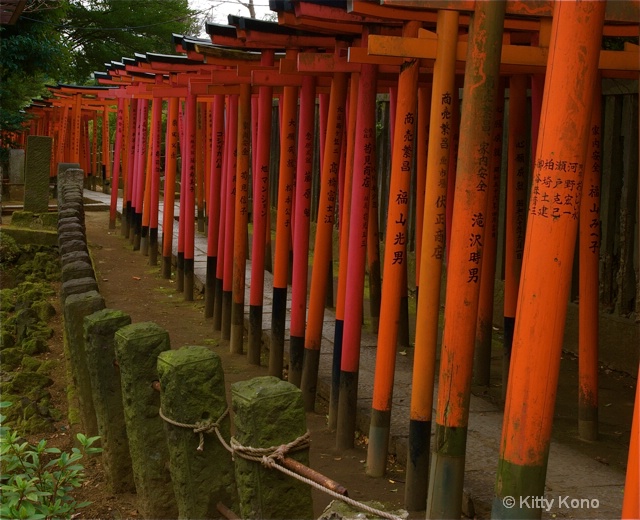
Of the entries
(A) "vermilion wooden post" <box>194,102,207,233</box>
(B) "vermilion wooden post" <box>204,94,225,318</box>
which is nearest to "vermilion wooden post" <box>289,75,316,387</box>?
(B) "vermilion wooden post" <box>204,94,225,318</box>

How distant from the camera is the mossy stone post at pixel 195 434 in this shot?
372 centimetres

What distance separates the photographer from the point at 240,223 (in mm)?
8562

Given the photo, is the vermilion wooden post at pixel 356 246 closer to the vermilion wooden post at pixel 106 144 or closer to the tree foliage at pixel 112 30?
the vermilion wooden post at pixel 106 144

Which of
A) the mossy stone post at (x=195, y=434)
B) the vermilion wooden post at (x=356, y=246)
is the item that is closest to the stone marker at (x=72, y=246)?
the vermilion wooden post at (x=356, y=246)

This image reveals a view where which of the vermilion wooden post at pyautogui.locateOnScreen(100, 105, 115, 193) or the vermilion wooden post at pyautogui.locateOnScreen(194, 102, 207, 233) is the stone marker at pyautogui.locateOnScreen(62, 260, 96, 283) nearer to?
the vermilion wooden post at pyautogui.locateOnScreen(194, 102, 207, 233)

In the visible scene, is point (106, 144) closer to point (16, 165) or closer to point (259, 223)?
point (16, 165)

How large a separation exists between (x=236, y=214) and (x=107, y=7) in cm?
1955

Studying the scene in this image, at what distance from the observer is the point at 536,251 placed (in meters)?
2.94

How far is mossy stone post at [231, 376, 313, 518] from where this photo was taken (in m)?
3.17

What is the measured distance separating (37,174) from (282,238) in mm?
8244

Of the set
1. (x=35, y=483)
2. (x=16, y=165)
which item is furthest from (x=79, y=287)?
(x=16, y=165)

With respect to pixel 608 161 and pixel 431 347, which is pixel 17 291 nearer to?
pixel 608 161

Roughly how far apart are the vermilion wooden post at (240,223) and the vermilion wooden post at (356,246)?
279cm

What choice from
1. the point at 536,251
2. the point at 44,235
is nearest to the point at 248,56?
the point at 536,251
